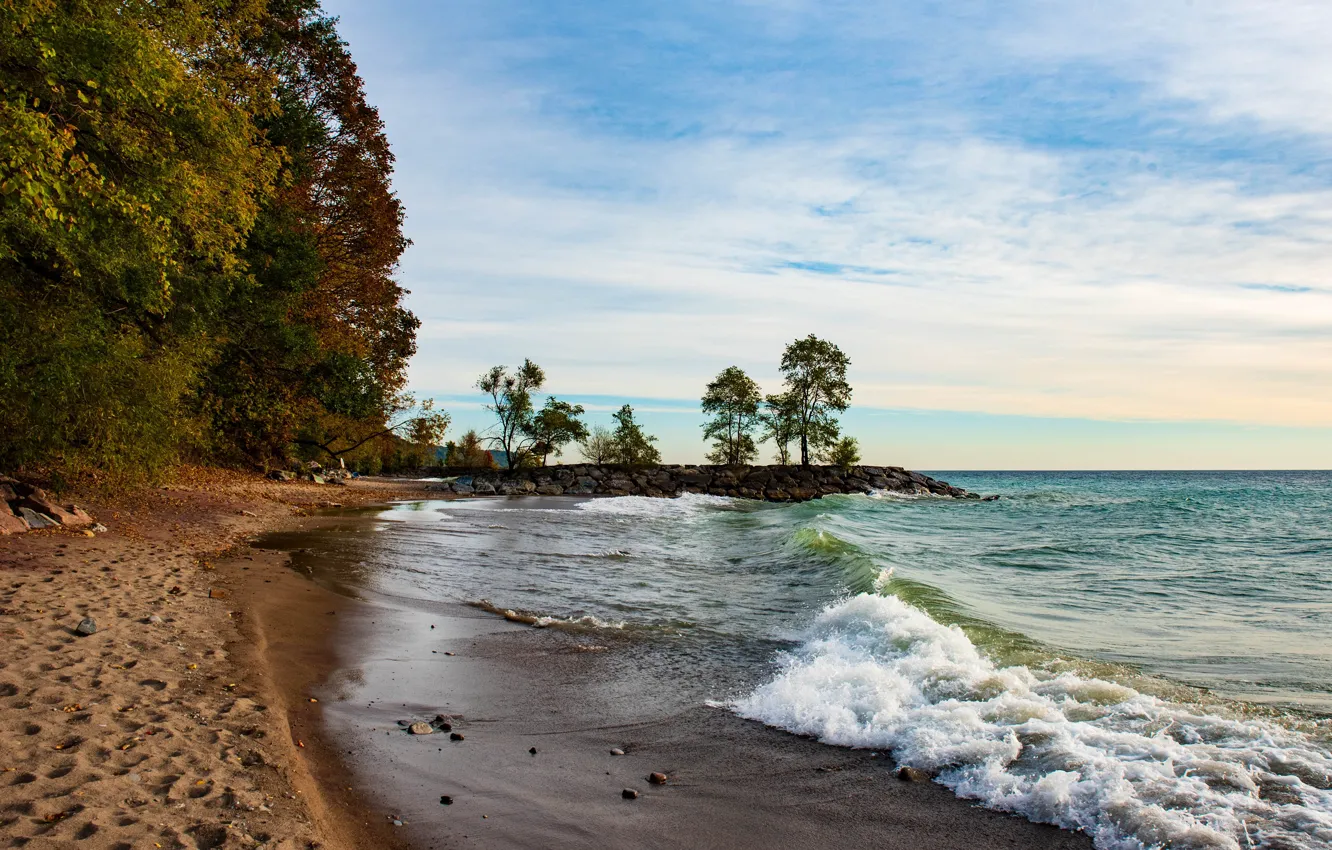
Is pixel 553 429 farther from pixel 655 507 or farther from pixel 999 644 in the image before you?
pixel 999 644

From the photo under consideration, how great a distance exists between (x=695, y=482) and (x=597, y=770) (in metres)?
47.8

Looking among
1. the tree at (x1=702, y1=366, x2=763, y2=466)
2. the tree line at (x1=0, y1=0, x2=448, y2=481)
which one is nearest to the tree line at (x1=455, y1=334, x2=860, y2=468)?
the tree at (x1=702, y1=366, x2=763, y2=466)

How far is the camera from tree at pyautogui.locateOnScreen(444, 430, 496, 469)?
235 feet

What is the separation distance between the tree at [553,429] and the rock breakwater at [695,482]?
4307 mm

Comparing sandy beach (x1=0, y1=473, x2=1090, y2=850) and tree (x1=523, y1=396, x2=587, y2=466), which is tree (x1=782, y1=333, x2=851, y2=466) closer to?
tree (x1=523, y1=396, x2=587, y2=466)

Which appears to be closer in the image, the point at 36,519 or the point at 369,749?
the point at 369,749

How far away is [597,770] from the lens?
16.4 feet

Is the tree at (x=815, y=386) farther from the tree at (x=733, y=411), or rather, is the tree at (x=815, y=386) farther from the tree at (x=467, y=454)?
the tree at (x=467, y=454)

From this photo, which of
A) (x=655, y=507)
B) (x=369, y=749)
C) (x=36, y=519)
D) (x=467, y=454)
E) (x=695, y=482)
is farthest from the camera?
(x=467, y=454)

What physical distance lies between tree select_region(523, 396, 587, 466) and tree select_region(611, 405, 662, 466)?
113 inches

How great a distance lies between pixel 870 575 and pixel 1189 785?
8.20 meters

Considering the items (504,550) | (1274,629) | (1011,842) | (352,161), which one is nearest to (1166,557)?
(1274,629)

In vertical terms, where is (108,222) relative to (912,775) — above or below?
above

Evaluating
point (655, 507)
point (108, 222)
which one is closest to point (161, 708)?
point (108, 222)
